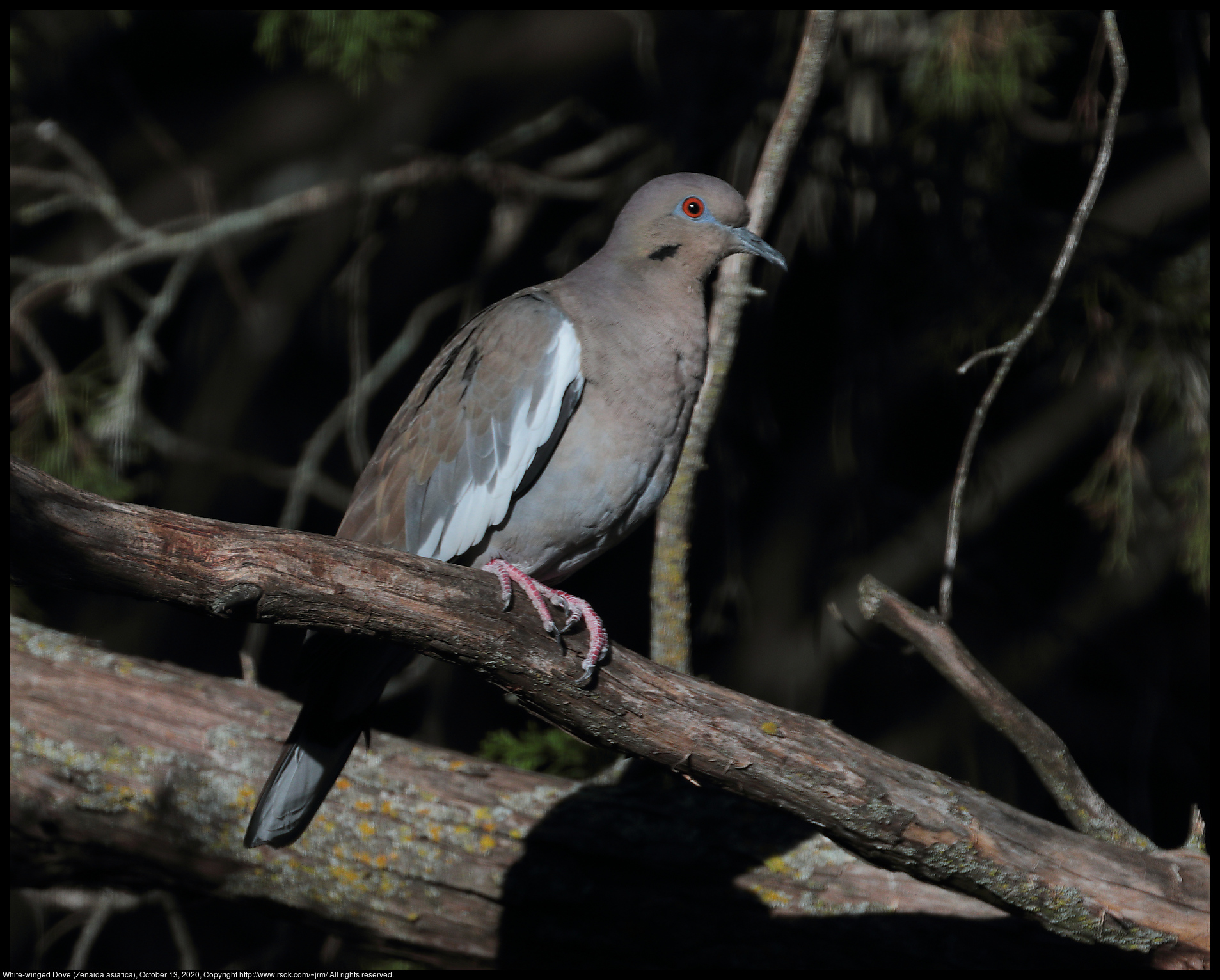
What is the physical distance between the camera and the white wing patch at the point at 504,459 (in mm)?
2125

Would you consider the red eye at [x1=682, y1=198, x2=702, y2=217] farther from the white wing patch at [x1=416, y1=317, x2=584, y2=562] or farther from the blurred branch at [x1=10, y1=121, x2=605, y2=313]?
the blurred branch at [x1=10, y1=121, x2=605, y2=313]

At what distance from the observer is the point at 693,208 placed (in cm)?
234

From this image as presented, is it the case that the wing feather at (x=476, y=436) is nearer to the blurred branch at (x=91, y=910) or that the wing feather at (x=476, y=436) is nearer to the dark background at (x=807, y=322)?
the dark background at (x=807, y=322)

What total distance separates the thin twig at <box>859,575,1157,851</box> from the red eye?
92cm

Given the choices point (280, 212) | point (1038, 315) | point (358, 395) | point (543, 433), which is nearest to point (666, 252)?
point (543, 433)

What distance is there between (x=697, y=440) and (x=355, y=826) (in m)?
1.22

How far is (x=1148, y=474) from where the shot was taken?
11.5 feet

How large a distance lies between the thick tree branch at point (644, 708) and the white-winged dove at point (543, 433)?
0.31 m

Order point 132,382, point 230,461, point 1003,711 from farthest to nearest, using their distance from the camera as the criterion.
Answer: point 230,461
point 132,382
point 1003,711

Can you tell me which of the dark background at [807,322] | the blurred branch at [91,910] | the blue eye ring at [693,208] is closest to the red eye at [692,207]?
the blue eye ring at [693,208]

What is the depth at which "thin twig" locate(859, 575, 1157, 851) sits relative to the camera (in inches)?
79.3

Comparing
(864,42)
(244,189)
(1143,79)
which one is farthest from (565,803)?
(1143,79)

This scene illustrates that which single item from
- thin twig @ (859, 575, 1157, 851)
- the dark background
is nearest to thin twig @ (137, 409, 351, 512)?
the dark background

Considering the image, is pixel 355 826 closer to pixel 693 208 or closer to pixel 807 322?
pixel 693 208
